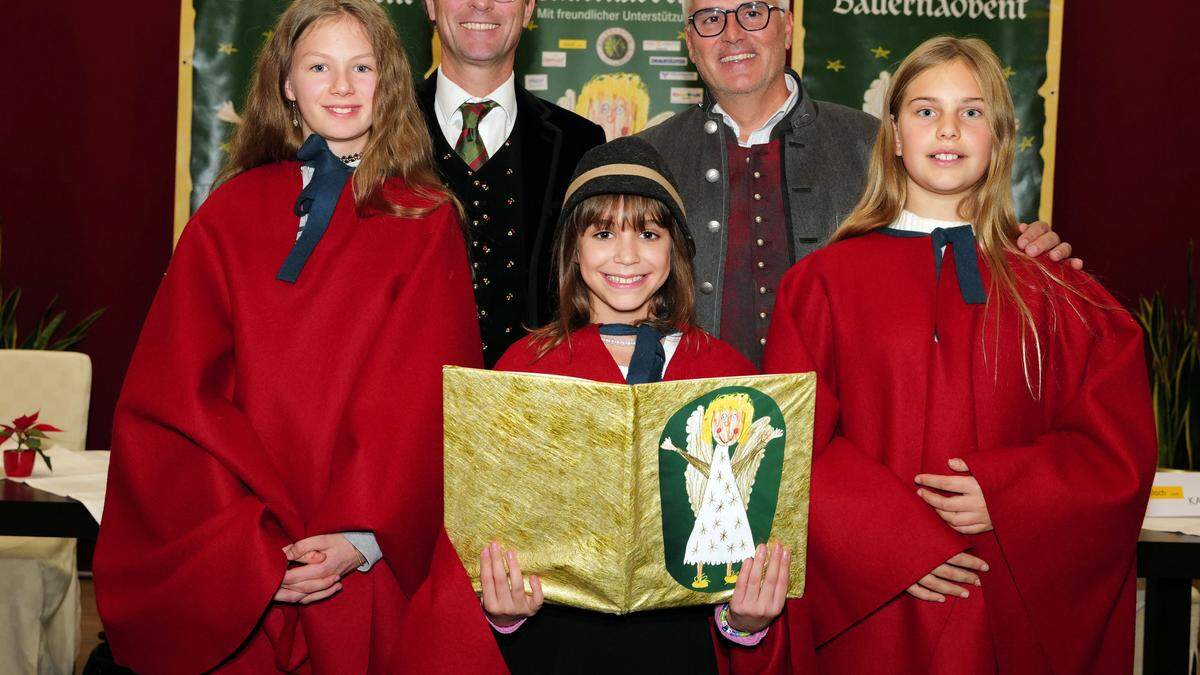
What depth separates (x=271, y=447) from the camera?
97.3 inches

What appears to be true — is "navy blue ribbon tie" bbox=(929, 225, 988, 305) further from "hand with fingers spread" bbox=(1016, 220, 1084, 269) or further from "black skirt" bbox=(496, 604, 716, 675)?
"black skirt" bbox=(496, 604, 716, 675)

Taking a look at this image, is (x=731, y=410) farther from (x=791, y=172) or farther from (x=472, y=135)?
(x=472, y=135)

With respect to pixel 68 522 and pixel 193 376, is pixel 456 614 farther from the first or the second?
pixel 68 522

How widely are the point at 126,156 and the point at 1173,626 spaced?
16.5ft

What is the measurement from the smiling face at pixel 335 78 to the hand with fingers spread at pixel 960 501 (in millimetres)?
1515

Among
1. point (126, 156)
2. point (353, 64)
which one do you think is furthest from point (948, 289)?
point (126, 156)

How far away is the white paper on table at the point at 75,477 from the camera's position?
3.17 meters

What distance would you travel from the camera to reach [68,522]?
9.95ft

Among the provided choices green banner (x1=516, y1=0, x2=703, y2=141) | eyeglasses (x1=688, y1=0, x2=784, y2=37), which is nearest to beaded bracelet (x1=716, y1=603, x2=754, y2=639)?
eyeglasses (x1=688, y1=0, x2=784, y2=37)

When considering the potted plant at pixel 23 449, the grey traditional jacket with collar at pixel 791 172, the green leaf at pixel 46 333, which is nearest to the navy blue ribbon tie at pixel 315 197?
the grey traditional jacket with collar at pixel 791 172

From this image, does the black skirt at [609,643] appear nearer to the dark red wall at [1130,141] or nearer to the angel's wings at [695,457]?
the angel's wings at [695,457]

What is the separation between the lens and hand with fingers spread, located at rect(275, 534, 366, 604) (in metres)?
2.36

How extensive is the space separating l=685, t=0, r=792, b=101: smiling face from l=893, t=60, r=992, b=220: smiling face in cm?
64

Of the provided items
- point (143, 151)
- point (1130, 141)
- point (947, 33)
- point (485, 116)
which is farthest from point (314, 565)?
point (1130, 141)
